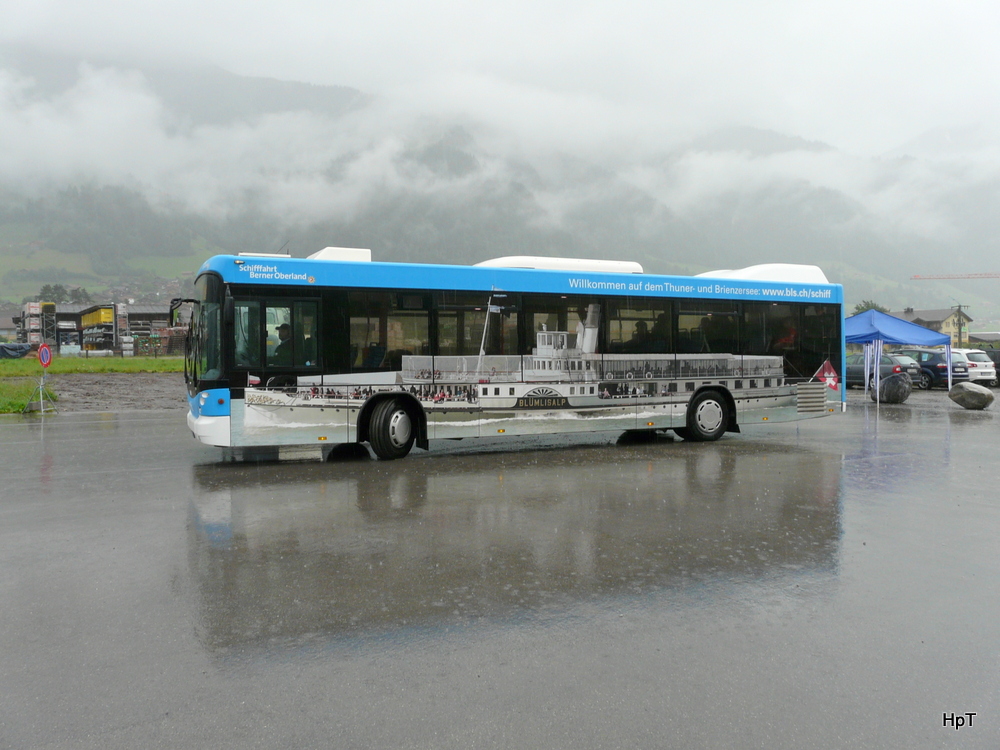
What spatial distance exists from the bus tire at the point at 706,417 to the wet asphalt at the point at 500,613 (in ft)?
13.6

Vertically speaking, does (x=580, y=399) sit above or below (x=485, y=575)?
above

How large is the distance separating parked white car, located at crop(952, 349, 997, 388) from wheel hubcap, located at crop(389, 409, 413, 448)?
27485 millimetres

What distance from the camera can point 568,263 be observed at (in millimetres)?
13570

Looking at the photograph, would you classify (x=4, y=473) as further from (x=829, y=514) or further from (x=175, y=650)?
(x=829, y=514)

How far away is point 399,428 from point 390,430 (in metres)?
0.16

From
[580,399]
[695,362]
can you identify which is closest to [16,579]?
[580,399]

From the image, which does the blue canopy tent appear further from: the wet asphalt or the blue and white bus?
the wet asphalt

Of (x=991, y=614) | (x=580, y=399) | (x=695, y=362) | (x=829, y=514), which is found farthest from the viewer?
(x=695, y=362)

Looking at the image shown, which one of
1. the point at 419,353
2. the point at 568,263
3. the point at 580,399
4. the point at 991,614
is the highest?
the point at 568,263

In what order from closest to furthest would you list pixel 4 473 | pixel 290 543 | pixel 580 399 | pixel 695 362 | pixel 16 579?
pixel 16 579 < pixel 290 543 < pixel 4 473 < pixel 580 399 < pixel 695 362

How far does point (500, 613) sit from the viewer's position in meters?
4.93

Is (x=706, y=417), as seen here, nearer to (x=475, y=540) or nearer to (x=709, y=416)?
(x=709, y=416)

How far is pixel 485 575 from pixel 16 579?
3.54 meters

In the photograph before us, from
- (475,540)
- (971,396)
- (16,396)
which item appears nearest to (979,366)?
(971,396)
